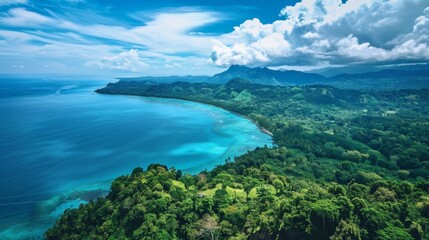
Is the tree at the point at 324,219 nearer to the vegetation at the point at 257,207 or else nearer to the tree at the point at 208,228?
the vegetation at the point at 257,207

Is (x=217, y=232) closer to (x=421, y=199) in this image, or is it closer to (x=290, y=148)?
(x=421, y=199)

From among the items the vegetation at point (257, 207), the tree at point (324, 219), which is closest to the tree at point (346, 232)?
the vegetation at point (257, 207)

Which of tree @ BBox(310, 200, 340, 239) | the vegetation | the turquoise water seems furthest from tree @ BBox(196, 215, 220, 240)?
the turquoise water

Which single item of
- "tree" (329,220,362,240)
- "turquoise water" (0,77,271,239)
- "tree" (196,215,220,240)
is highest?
"tree" (329,220,362,240)

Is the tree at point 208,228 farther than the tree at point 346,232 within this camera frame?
Yes

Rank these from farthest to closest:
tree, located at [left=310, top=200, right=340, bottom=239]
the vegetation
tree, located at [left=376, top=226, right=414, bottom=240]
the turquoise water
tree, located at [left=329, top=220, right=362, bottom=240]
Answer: the turquoise water < the vegetation < tree, located at [left=310, top=200, right=340, bottom=239] < tree, located at [left=329, top=220, right=362, bottom=240] < tree, located at [left=376, top=226, right=414, bottom=240]

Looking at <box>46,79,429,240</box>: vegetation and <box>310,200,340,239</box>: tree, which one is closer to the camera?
<box>310,200,340,239</box>: tree

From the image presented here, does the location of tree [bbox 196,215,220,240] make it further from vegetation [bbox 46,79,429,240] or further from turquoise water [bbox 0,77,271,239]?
turquoise water [bbox 0,77,271,239]

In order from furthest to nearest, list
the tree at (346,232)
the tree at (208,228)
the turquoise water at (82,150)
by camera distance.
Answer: the turquoise water at (82,150)
the tree at (208,228)
the tree at (346,232)

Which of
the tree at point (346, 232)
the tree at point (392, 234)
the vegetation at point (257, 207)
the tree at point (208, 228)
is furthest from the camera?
the tree at point (208, 228)

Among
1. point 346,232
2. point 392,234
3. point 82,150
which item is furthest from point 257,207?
point 82,150
